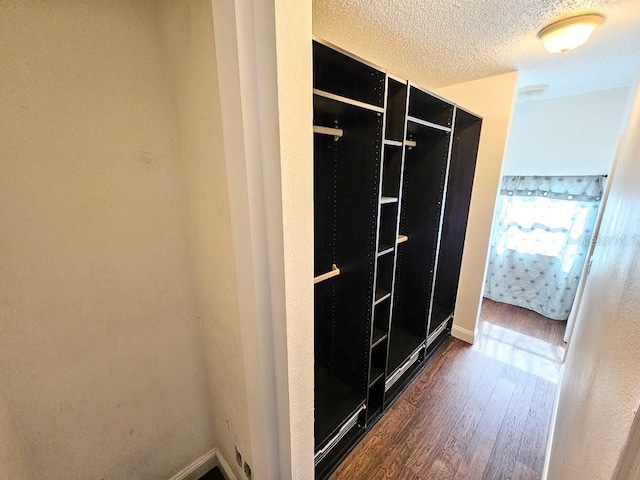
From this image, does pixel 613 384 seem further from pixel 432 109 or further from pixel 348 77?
pixel 432 109

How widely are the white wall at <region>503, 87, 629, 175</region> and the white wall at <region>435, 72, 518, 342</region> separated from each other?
22.9 inches

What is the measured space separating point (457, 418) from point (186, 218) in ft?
6.90

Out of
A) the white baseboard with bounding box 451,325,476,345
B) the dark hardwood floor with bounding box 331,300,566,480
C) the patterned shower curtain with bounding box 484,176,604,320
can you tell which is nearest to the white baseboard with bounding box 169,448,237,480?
the dark hardwood floor with bounding box 331,300,566,480

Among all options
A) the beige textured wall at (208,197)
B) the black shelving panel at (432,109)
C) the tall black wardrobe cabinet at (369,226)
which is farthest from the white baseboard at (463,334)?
the beige textured wall at (208,197)

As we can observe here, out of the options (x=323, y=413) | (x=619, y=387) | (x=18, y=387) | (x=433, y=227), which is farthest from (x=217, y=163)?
(x=433, y=227)

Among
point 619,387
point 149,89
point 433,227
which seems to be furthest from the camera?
point 433,227

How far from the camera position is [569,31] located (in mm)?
1291

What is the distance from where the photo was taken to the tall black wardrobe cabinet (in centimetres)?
123

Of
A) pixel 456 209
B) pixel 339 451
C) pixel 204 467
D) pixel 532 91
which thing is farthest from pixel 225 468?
pixel 532 91

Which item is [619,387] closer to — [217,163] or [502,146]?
[217,163]

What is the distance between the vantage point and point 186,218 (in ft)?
3.60

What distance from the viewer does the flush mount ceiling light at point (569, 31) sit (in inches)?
49.4

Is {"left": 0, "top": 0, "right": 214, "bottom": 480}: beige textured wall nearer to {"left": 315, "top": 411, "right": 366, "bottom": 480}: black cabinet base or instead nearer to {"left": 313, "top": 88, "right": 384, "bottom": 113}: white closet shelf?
{"left": 313, "top": 88, "right": 384, "bottom": 113}: white closet shelf

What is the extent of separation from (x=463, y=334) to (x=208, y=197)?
2656 mm
